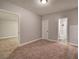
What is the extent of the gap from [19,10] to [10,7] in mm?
641

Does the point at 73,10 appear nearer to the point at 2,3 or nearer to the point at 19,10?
the point at 19,10

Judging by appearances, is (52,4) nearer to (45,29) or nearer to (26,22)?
(26,22)

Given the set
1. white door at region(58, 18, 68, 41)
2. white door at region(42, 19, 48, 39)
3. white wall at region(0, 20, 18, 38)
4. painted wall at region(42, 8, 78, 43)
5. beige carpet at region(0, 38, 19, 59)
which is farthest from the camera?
white wall at region(0, 20, 18, 38)

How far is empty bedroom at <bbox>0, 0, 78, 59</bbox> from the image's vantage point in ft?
12.4

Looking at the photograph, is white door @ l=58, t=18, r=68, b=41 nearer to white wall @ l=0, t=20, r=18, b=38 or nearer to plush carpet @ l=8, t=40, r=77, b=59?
plush carpet @ l=8, t=40, r=77, b=59

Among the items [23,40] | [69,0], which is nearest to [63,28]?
[69,0]

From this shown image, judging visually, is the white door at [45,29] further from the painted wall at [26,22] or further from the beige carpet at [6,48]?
the beige carpet at [6,48]

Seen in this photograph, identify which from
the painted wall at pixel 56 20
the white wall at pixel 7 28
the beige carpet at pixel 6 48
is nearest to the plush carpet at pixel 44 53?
the beige carpet at pixel 6 48

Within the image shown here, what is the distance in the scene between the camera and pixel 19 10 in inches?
177

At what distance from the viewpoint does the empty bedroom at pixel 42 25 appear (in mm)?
3766

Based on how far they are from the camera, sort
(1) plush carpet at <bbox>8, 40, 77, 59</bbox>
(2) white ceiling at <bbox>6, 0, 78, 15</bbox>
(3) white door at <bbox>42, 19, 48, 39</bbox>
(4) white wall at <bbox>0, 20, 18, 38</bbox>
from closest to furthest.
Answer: (1) plush carpet at <bbox>8, 40, 77, 59</bbox> → (2) white ceiling at <bbox>6, 0, 78, 15</bbox> → (3) white door at <bbox>42, 19, 48, 39</bbox> → (4) white wall at <bbox>0, 20, 18, 38</bbox>

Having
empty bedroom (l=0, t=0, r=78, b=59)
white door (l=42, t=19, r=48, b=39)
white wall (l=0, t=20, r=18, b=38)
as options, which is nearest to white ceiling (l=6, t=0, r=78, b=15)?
empty bedroom (l=0, t=0, r=78, b=59)

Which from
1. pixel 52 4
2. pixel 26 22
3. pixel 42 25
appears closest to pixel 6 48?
pixel 26 22

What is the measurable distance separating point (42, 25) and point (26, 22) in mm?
2253
